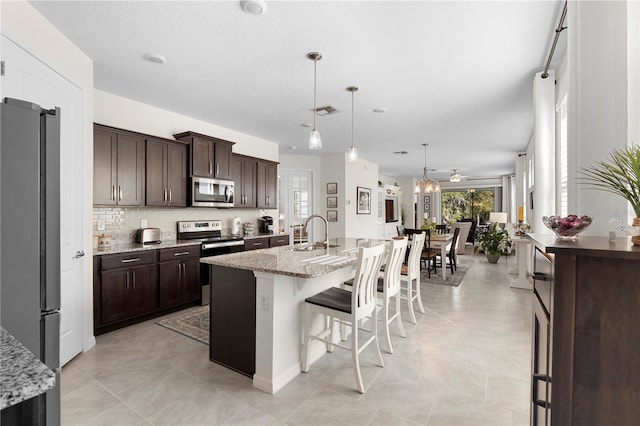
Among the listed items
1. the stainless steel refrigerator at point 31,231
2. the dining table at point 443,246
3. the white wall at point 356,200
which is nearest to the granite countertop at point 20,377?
the stainless steel refrigerator at point 31,231

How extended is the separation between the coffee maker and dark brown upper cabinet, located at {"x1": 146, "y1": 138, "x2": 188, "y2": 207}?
5.79ft

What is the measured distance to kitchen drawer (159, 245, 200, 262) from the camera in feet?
11.9

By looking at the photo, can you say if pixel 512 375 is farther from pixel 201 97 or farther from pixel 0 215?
pixel 201 97

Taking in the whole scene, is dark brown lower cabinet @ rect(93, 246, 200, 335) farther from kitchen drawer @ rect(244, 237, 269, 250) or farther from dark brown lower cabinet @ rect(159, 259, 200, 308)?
kitchen drawer @ rect(244, 237, 269, 250)

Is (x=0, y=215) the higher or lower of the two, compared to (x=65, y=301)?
higher

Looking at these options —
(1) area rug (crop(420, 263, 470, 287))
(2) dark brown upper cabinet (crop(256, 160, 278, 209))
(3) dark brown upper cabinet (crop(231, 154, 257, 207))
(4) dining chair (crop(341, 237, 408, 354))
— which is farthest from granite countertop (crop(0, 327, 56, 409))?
(1) area rug (crop(420, 263, 470, 287))

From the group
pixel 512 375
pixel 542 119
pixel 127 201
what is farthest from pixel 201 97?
pixel 512 375

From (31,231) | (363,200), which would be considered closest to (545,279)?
(31,231)

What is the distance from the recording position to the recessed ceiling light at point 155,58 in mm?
2760

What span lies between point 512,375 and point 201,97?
164 inches

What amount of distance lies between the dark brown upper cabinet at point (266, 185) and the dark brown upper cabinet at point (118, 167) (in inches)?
82.1

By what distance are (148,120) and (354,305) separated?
3.59m

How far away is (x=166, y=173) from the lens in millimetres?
4000

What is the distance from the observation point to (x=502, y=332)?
Result: 321cm
